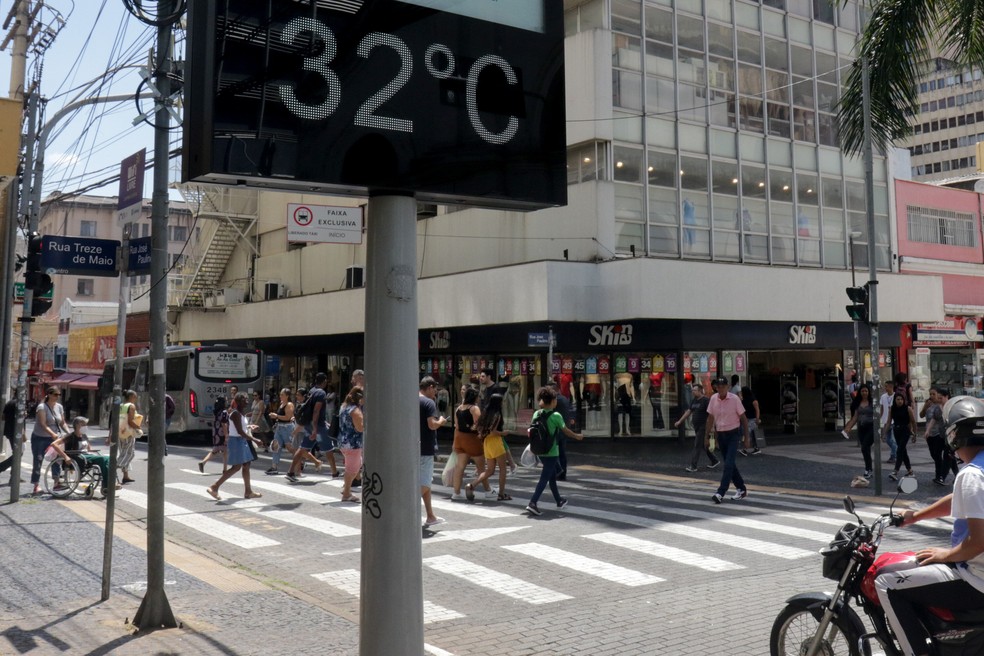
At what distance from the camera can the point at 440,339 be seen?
88.2ft

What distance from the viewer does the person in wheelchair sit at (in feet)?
45.6

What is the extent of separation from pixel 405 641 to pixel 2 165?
6362 millimetres

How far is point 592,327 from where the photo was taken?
23094 millimetres

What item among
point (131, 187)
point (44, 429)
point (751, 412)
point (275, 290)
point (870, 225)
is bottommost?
point (44, 429)

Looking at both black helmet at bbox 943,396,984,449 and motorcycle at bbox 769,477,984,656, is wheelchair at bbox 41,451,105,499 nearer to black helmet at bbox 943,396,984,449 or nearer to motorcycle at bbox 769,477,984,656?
motorcycle at bbox 769,477,984,656

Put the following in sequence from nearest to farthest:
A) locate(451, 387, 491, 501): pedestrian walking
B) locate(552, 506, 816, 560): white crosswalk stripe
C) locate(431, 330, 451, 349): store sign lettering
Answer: locate(552, 506, 816, 560): white crosswalk stripe → locate(451, 387, 491, 501): pedestrian walking → locate(431, 330, 451, 349): store sign lettering

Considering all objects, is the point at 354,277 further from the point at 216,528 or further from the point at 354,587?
the point at 354,587

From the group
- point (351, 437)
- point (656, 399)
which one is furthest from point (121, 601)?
point (656, 399)

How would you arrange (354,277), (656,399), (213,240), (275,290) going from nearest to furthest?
(656,399) → (354,277) → (275,290) → (213,240)

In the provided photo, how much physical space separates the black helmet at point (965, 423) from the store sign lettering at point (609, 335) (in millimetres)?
18448

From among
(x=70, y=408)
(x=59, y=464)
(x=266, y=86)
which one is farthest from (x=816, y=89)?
(x=70, y=408)

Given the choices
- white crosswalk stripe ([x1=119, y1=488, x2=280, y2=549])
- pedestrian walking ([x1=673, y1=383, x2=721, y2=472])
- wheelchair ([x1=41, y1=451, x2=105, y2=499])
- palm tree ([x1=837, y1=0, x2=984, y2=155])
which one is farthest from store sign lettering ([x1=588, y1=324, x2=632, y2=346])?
wheelchair ([x1=41, y1=451, x2=105, y2=499])

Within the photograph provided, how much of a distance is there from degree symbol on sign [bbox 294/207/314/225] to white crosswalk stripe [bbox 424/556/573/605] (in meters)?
14.1

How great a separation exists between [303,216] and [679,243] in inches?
393
